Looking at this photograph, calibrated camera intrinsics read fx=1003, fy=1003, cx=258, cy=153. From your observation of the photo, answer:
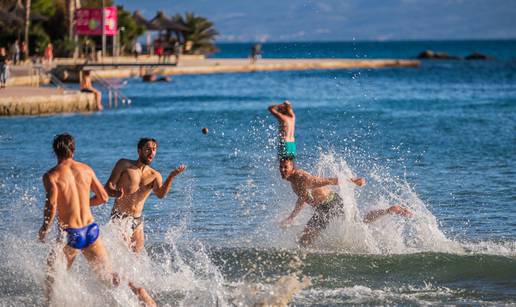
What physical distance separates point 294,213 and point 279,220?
94 centimetres

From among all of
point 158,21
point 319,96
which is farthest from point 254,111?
point 158,21

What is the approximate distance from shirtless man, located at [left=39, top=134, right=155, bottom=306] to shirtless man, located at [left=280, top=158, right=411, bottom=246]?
10.9 feet

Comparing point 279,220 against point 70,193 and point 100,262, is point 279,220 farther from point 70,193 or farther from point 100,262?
point 70,193

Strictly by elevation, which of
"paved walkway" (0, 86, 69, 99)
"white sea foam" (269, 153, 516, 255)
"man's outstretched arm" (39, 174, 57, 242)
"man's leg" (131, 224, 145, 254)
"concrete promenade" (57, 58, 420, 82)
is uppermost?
"man's outstretched arm" (39, 174, 57, 242)

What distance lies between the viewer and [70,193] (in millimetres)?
7938

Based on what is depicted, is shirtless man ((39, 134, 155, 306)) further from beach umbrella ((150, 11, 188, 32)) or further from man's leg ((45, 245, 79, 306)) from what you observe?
beach umbrella ((150, 11, 188, 32))

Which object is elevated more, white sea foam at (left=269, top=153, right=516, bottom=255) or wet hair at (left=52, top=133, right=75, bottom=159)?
wet hair at (left=52, top=133, right=75, bottom=159)

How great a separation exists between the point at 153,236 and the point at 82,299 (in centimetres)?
368

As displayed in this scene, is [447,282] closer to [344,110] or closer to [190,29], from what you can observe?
[344,110]

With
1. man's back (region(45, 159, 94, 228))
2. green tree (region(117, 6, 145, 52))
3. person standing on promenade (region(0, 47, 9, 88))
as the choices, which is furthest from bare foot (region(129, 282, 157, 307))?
green tree (region(117, 6, 145, 52))

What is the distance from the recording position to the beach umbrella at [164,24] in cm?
7150

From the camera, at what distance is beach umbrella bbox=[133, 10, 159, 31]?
70.1 m

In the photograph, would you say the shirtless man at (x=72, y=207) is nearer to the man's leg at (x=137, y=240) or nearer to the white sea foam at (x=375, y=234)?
the man's leg at (x=137, y=240)

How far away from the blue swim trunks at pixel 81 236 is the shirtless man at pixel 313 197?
3.39 metres
